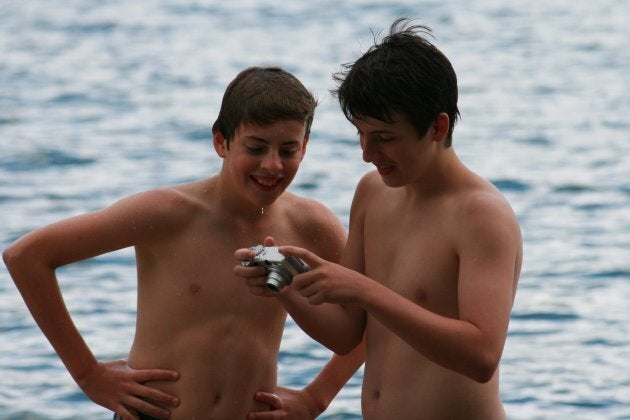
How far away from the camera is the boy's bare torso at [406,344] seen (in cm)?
316

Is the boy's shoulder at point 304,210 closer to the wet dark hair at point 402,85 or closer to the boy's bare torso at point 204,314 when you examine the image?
the boy's bare torso at point 204,314

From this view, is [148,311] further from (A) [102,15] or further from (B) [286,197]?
(A) [102,15]

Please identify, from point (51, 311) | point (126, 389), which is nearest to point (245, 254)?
point (126, 389)

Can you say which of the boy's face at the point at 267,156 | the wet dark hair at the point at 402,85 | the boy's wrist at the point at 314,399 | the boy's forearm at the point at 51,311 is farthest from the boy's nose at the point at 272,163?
the boy's wrist at the point at 314,399

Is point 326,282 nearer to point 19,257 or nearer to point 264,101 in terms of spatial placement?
point 264,101

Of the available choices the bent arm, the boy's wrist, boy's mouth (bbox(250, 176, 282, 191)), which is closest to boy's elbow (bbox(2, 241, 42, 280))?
boy's mouth (bbox(250, 176, 282, 191))

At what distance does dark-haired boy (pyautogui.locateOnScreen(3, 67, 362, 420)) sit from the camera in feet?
11.7

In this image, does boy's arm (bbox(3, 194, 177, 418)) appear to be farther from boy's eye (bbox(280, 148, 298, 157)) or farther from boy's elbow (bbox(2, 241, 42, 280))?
boy's eye (bbox(280, 148, 298, 157))

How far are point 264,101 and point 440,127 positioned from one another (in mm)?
569

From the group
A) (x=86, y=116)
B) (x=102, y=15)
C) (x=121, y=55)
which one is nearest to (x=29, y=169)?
(x=86, y=116)

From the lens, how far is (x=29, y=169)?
1016 centimetres

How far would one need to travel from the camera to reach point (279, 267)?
2922 millimetres

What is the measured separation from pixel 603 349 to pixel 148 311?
152 inches

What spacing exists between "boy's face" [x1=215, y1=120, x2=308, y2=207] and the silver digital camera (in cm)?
53
